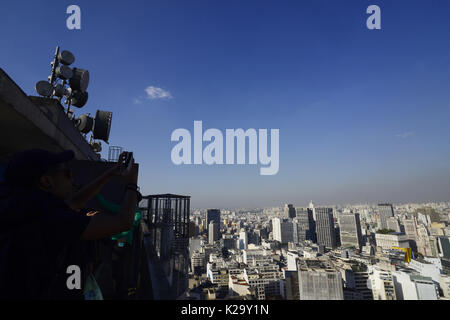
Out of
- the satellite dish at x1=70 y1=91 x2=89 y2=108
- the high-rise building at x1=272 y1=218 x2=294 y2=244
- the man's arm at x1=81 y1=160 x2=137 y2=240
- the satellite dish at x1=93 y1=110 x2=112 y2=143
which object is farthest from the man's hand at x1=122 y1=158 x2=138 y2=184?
the high-rise building at x1=272 y1=218 x2=294 y2=244

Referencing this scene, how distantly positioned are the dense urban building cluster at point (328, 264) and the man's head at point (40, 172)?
12.9 feet

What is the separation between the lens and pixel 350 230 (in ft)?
255

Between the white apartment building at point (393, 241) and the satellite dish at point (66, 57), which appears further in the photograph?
the white apartment building at point (393, 241)

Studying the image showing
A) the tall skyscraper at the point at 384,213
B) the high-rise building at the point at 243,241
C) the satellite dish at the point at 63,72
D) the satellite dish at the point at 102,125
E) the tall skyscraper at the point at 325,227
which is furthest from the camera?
the tall skyscraper at the point at 384,213

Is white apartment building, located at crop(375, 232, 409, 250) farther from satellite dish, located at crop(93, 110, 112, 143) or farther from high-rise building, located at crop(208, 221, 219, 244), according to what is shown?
satellite dish, located at crop(93, 110, 112, 143)

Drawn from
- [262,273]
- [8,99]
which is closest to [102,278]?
[8,99]

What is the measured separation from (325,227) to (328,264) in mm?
55652

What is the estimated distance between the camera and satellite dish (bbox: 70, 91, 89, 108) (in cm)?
1311

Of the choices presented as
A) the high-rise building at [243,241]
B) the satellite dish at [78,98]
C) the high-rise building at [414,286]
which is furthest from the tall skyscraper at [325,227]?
the satellite dish at [78,98]

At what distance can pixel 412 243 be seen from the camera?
67.9 m

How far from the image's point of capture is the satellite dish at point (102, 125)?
14.4 metres

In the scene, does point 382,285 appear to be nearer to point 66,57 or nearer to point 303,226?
point 66,57

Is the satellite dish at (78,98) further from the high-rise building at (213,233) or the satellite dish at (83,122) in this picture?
the high-rise building at (213,233)
